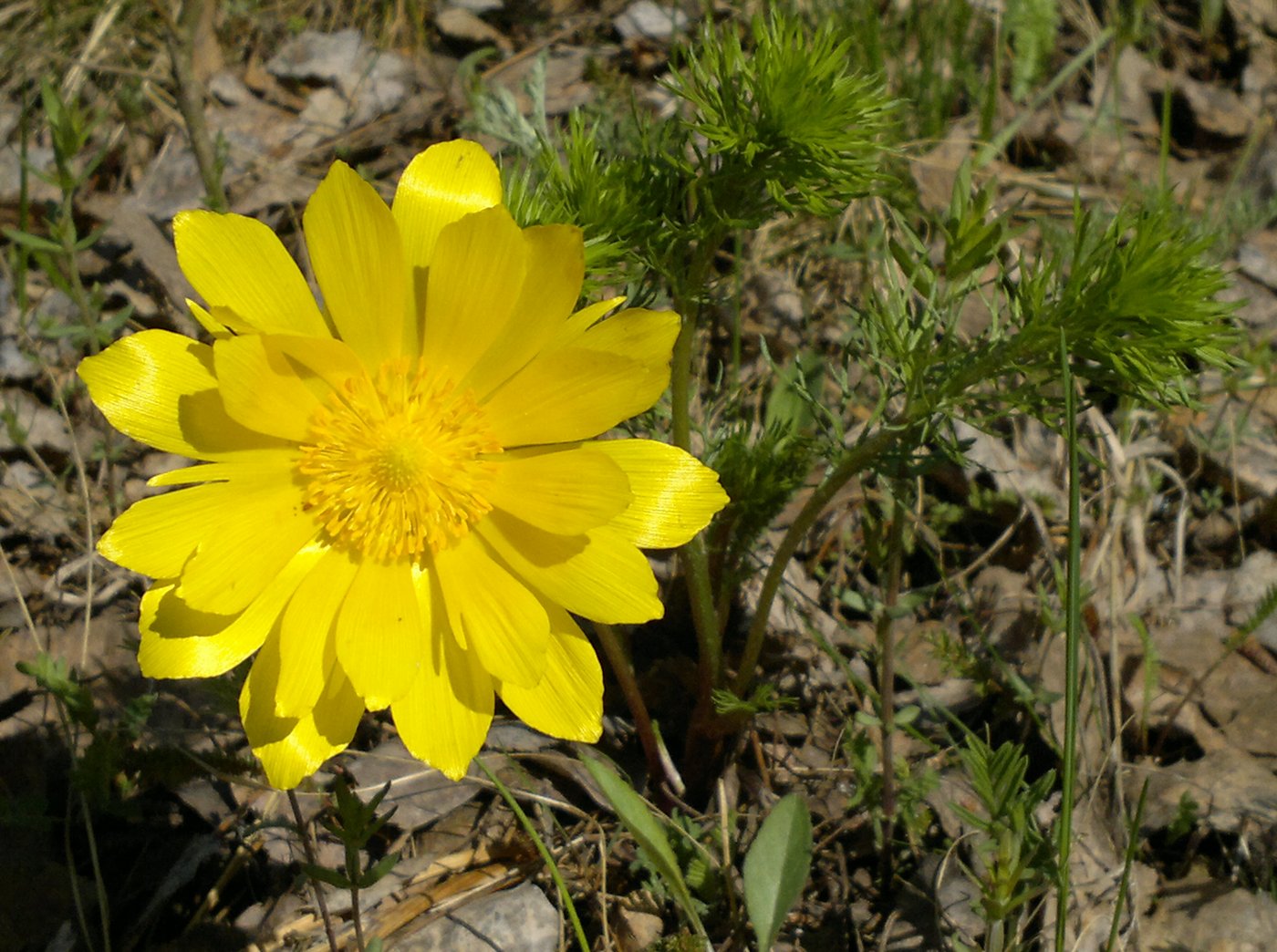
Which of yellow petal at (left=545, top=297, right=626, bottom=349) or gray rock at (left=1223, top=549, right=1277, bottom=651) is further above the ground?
yellow petal at (left=545, top=297, right=626, bottom=349)

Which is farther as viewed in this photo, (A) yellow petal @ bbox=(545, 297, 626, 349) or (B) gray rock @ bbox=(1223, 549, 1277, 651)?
(B) gray rock @ bbox=(1223, 549, 1277, 651)

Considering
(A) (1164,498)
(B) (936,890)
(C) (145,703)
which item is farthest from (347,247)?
(A) (1164,498)

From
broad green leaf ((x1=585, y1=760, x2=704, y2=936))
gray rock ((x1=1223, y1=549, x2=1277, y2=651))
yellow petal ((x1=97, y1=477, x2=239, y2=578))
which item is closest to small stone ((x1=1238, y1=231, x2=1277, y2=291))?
gray rock ((x1=1223, y1=549, x2=1277, y2=651))

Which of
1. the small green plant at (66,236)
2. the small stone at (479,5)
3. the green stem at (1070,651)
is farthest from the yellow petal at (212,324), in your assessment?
the small stone at (479,5)

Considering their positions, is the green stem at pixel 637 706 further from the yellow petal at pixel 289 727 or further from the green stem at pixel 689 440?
the yellow petal at pixel 289 727

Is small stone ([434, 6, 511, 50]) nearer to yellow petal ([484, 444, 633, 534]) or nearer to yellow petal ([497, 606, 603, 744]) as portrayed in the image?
yellow petal ([484, 444, 633, 534])

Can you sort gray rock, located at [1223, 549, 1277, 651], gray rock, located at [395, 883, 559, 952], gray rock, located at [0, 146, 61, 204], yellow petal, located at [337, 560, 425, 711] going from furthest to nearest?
gray rock, located at [0, 146, 61, 204] → gray rock, located at [1223, 549, 1277, 651] → gray rock, located at [395, 883, 559, 952] → yellow petal, located at [337, 560, 425, 711]

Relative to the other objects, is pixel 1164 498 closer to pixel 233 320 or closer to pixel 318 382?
pixel 318 382
